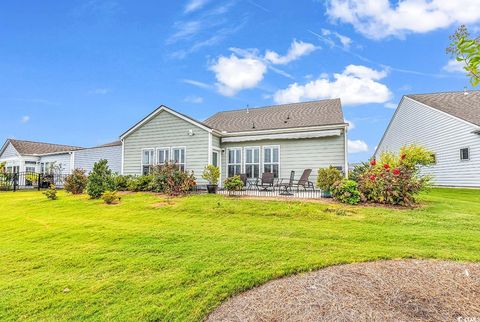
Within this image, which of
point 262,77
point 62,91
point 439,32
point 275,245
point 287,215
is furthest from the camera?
point 262,77

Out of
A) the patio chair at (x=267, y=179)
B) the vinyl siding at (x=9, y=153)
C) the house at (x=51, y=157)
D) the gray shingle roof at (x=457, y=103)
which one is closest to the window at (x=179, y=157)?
the patio chair at (x=267, y=179)

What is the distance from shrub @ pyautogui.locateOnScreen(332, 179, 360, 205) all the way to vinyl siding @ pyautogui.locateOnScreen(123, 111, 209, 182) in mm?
7619

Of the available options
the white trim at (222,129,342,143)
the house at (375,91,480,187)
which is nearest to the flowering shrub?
the white trim at (222,129,342,143)

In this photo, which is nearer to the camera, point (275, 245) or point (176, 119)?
point (275, 245)

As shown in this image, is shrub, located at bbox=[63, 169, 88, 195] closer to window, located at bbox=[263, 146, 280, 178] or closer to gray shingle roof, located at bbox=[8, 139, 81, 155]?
window, located at bbox=[263, 146, 280, 178]

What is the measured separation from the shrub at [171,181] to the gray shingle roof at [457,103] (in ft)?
60.8

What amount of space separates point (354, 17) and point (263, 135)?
7805 mm

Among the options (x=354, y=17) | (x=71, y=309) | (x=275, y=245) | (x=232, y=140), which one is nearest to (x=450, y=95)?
(x=354, y=17)

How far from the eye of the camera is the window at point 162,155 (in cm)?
1677

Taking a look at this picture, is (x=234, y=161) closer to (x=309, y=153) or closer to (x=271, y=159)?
(x=271, y=159)

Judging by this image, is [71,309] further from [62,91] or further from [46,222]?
[62,91]

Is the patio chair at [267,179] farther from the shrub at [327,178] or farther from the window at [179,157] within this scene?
the window at [179,157]

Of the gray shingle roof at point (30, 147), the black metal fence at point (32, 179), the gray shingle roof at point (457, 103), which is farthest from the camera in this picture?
the gray shingle roof at point (30, 147)

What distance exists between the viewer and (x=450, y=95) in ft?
76.3
